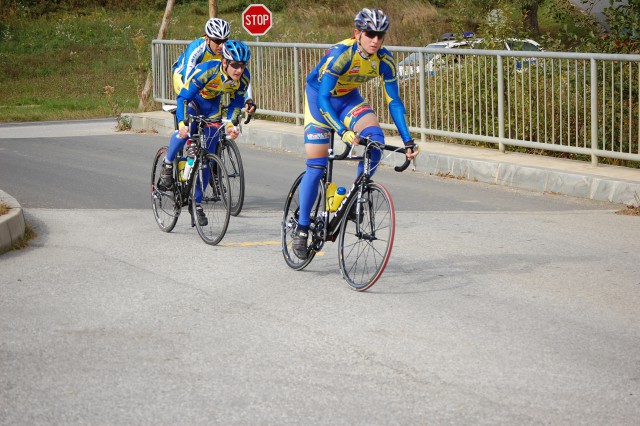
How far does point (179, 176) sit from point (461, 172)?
A: 15.5 ft

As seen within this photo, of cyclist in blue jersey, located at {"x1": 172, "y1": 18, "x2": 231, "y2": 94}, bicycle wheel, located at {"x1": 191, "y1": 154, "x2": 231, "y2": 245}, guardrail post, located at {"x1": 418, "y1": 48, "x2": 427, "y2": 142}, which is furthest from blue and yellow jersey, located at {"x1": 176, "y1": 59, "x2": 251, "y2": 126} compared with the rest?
guardrail post, located at {"x1": 418, "y1": 48, "x2": 427, "y2": 142}

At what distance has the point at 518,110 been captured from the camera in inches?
560

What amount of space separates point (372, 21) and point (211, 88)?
3.04 metres

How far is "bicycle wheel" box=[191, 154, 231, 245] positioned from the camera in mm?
9695

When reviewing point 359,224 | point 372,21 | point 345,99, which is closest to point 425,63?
point 345,99

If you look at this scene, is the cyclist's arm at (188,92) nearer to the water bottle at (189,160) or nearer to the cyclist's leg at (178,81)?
the water bottle at (189,160)

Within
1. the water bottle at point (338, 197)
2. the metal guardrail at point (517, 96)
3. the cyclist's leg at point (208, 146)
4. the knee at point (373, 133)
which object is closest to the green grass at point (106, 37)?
the metal guardrail at point (517, 96)

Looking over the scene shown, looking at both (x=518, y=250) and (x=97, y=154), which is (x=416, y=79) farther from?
(x=518, y=250)

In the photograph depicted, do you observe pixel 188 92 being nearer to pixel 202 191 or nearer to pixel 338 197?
pixel 202 191

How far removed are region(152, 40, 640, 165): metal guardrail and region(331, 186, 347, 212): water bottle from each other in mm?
5280

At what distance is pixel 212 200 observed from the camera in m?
9.93

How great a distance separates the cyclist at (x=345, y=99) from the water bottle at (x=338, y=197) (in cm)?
19

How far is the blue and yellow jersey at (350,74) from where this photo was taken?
8070 mm

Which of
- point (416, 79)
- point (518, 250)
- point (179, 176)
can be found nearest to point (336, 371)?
point (518, 250)
